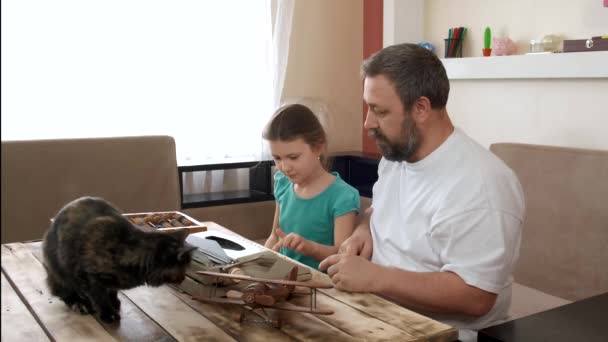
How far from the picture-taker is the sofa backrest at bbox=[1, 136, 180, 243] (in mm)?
2391

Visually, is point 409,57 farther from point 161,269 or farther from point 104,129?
point 104,129

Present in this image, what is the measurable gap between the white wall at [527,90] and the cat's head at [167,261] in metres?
2.17

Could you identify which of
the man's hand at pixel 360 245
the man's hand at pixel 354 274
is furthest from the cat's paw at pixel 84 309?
the man's hand at pixel 360 245

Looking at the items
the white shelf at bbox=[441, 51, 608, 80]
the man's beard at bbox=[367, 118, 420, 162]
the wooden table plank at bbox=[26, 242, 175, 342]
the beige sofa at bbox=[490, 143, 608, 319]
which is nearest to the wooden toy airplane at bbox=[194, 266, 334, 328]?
the wooden table plank at bbox=[26, 242, 175, 342]

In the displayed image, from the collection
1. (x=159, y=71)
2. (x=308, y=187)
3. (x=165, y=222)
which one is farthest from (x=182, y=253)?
(x=159, y=71)

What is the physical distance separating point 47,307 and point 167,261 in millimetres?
380

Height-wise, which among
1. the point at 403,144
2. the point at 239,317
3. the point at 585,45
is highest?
the point at 585,45

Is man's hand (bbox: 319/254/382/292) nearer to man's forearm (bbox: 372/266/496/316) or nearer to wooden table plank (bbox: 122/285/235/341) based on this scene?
man's forearm (bbox: 372/266/496/316)

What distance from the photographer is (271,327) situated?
109 centimetres

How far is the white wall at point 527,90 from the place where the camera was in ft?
8.65

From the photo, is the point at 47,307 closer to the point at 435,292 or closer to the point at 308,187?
the point at 435,292

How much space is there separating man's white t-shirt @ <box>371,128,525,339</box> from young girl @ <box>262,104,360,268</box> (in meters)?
0.30

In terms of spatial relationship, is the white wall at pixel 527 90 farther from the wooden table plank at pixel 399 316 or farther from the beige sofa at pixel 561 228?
the wooden table plank at pixel 399 316

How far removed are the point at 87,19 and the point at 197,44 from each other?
579 mm
